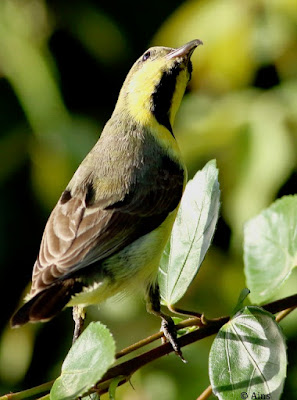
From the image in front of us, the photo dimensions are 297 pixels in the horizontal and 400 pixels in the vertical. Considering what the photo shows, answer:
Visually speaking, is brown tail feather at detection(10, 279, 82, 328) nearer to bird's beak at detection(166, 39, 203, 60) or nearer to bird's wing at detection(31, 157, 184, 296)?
bird's wing at detection(31, 157, 184, 296)

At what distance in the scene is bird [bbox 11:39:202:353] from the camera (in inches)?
90.3

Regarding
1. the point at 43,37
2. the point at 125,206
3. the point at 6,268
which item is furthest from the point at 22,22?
the point at 125,206

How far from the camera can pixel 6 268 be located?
165 inches

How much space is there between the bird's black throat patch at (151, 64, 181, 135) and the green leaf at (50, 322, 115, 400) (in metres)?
1.42

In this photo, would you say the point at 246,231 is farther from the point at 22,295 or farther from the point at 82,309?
the point at 22,295

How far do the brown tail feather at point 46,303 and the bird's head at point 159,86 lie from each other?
0.95 metres

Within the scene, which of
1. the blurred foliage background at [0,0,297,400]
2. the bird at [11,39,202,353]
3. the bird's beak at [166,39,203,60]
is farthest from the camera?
the blurred foliage background at [0,0,297,400]

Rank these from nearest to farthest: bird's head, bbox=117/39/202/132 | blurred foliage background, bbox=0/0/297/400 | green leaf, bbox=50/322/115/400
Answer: green leaf, bbox=50/322/115/400
bird's head, bbox=117/39/202/132
blurred foliage background, bbox=0/0/297/400

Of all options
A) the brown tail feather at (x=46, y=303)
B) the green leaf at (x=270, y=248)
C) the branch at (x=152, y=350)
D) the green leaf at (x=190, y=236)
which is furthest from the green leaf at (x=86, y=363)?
the green leaf at (x=270, y=248)

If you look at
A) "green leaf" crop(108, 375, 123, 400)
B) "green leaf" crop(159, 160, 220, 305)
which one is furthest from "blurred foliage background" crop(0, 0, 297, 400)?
"green leaf" crop(108, 375, 123, 400)

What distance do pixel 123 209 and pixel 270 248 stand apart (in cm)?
60

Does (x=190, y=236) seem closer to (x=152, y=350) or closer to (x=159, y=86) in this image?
(x=152, y=350)

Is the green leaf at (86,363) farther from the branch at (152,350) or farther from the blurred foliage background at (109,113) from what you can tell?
the blurred foliage background at (109,113)

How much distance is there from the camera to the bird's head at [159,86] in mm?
3018
